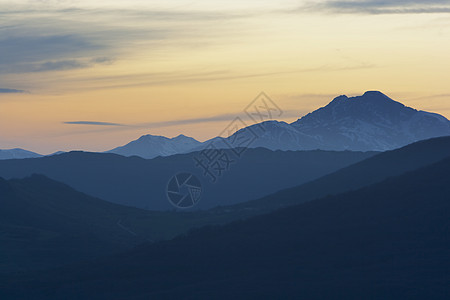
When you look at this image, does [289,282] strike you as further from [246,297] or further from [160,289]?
[160,289]

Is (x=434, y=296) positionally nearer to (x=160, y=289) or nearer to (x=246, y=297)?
(x=246, y=297)

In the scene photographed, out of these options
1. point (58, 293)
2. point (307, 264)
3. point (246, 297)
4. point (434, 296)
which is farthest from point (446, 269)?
point (58, 293)

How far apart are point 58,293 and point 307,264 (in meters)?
64.5

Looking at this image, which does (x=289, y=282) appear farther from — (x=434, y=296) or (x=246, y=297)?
(x=434, y=296)

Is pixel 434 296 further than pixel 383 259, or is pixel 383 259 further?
pixel 383 259

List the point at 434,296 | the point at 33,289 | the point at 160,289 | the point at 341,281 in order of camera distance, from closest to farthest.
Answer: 1. the point at 434,296
2. the point at 341,281
3. the point at 160,289
4. the point at 33,289

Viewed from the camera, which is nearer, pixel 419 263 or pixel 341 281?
pixel 341 281

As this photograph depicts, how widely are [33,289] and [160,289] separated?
36608 millimetres

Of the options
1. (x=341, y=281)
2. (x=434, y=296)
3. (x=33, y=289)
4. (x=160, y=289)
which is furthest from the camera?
(x=33, y=289)

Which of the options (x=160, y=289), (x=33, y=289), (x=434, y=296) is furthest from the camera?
(x=33, y=289)

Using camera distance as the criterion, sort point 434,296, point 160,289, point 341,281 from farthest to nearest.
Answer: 1. point 160,289
2. point 341,281
3. point 434,296

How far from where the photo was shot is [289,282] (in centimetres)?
17812

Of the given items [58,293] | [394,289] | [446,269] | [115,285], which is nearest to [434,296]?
[394,289]

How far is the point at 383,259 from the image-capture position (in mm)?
195500
